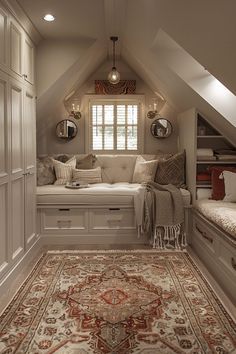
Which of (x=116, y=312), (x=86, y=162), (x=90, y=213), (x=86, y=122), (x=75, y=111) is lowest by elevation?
(x=116, y=312)

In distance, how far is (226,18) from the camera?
1.82 meters

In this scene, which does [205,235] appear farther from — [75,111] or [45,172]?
[75,111]

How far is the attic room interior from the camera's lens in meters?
2.19

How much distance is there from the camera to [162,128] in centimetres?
513

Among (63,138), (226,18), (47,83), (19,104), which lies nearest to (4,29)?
(19,104)

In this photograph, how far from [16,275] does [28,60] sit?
2146 millimetres

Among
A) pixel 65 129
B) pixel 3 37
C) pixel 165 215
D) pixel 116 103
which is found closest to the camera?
pixel 3 37

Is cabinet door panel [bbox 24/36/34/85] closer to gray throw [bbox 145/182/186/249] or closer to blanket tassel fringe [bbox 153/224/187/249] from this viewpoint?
gray throw [bbox 145/182/186/249]

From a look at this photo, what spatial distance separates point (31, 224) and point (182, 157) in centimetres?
209

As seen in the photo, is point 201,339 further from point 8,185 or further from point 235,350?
point 8,185

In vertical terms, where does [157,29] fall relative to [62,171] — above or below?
above

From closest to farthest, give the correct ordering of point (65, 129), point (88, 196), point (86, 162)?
point (88, 196) < point (86, 162) < point (65, 129)

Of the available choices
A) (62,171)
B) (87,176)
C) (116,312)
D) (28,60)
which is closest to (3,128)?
(28,60)

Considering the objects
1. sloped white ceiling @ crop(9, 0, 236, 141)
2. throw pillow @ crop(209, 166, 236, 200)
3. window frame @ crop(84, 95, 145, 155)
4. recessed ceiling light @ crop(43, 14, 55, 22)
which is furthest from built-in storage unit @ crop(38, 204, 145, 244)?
recessed ceiling light @ crop(43, 14, 55, 22)
